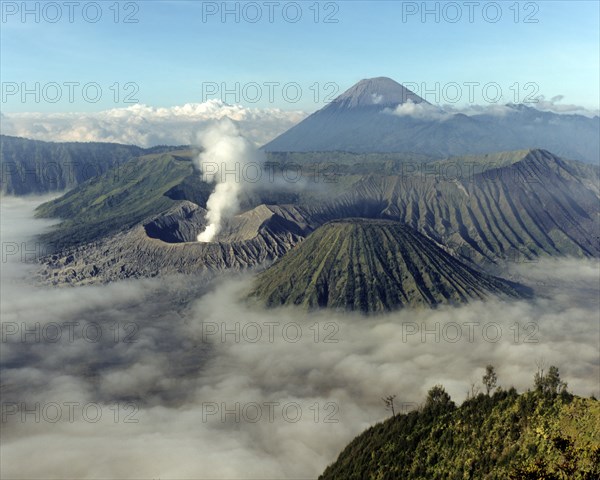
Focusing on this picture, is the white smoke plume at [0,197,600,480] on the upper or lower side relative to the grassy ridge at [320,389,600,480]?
lower

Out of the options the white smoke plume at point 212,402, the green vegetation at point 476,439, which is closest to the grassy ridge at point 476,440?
the green vegetation at point 476,439

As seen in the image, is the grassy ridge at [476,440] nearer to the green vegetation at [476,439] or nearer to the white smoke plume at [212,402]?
the green vegetation at [476,439]

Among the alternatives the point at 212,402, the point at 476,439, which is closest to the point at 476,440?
the point at 476,439

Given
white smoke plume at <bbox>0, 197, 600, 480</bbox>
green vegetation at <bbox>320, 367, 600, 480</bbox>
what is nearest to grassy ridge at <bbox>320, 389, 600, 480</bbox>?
green vegetation at <bbox>320, 367, 600, 480</bbox>

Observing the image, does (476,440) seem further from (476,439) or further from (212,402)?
(212,402)

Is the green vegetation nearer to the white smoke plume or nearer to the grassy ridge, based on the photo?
the grassy ridge

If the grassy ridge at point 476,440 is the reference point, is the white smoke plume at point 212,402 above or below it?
below

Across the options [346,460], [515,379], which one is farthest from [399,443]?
[515,379]

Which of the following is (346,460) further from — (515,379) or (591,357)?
(591,357)
